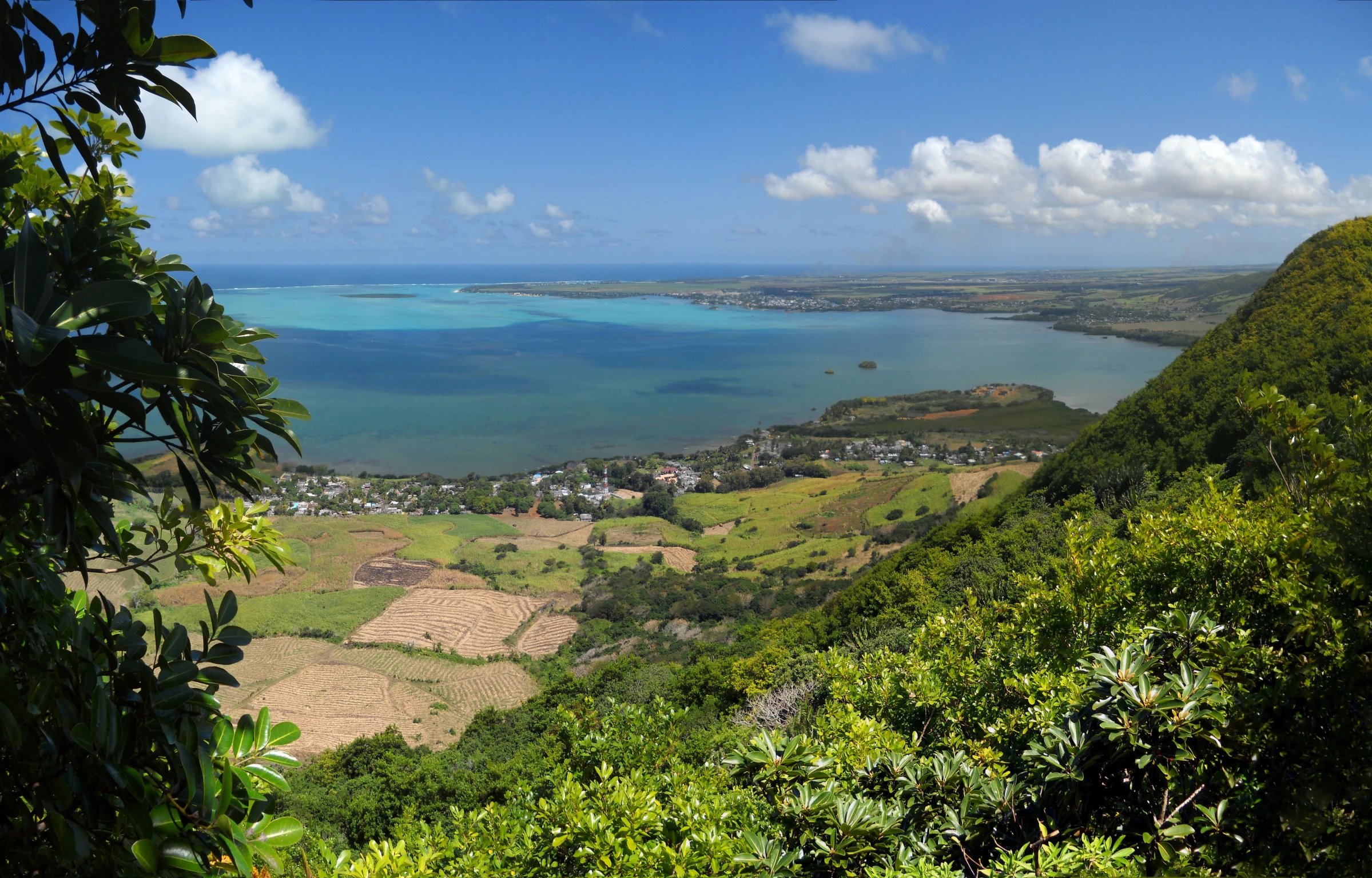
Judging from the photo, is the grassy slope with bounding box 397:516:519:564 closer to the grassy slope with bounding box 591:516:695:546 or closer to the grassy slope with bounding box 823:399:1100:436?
the grassy slope with bounding box 591:516:695:546

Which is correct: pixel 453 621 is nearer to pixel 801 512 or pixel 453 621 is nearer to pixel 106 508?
pixel 801 512

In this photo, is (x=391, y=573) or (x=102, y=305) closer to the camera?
(x=102, y=305)

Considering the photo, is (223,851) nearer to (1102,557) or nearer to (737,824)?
(737,824)

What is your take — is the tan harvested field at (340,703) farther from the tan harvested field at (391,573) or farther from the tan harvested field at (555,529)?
the tan harvested field at (555,529)

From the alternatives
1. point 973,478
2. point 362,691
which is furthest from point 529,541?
point 973,478

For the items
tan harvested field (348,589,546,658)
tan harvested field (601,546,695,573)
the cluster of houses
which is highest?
the cluster of houses

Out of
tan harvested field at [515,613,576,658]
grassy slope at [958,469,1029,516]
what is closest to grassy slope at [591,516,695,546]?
tan harvested field at [515,613,576,658]
